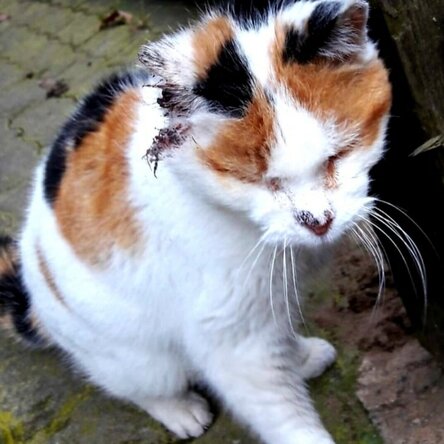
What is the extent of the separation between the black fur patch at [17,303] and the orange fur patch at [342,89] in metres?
1.43

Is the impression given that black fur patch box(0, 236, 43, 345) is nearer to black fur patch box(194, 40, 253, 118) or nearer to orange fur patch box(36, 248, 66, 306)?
orange fur patch box(36, 248, 66, 306)

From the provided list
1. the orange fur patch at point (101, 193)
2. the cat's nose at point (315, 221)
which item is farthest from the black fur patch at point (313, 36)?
the orange fur patch at point (101, 193)

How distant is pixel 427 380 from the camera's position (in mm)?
2303

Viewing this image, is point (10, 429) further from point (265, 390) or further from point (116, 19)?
point (116, 19)

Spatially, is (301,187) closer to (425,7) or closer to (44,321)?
(425,7)

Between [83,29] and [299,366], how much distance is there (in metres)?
3.25

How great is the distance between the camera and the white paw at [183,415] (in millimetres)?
2420

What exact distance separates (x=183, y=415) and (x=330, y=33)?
53.8 inches

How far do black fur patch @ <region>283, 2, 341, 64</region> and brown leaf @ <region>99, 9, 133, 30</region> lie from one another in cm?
338

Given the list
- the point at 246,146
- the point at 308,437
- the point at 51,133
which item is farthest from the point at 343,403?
the point at 51,133

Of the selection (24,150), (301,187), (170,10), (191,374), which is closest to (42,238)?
(191,374)

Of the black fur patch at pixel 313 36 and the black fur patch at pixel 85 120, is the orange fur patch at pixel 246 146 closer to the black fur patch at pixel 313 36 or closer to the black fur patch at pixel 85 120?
the black fur patch at pixel 313 36

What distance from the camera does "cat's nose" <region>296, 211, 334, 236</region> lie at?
1.47 m

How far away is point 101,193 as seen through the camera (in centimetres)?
203
